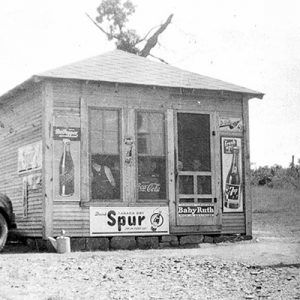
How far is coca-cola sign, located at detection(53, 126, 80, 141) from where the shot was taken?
14.8m

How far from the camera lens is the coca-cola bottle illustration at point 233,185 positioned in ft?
53.7

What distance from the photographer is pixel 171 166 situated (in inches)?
622

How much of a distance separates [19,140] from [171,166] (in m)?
4.06

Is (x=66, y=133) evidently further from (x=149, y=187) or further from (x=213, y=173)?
(x=213, y=173)

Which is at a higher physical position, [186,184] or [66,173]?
[66,173]

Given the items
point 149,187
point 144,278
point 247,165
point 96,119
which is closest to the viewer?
point 144,278

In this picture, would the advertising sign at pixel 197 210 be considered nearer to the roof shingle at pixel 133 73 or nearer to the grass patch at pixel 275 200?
the roof shingle at pixel 133 73

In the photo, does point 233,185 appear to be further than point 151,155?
Yes

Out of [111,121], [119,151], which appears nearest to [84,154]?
[119,151]

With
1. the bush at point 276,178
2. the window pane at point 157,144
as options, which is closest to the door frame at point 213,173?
the window pane at point 157,144

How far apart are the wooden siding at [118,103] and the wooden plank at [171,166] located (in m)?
0.32

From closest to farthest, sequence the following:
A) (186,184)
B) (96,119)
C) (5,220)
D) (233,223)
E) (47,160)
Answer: (5,220) → (47,160) → (96,119) → (186,184) → (233,223)

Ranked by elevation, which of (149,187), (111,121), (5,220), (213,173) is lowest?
(5,220)

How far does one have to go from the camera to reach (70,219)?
48.5 ft
